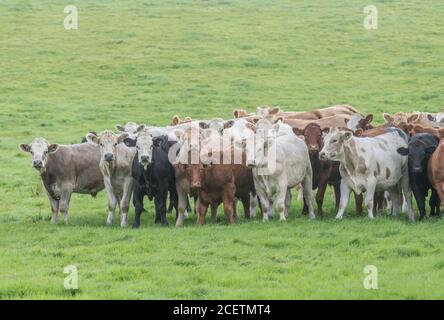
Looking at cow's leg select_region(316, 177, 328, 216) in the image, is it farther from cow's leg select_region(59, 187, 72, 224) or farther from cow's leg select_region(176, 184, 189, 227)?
cow's leg select_region(59, 187, 72, 224)

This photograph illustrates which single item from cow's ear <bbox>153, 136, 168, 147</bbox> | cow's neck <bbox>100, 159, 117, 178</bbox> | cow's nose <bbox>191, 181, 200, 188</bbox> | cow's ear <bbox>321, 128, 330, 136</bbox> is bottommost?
cow's nose <bbox>191, 181, 200, 188</bbox>

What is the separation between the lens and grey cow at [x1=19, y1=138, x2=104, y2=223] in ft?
56.2

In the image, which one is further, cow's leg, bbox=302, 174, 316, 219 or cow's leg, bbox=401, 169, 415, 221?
cow's leg, bbox=302, 174, 316, 219

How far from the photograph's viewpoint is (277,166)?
1652 cm

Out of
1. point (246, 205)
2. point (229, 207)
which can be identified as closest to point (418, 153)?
point (246, 205)

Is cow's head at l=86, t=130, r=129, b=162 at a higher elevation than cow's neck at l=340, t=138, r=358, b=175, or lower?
higher

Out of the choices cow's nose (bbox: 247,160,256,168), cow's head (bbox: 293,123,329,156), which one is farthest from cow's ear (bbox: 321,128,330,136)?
cow's nose (bbox: 247,160,256,168)

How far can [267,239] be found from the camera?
1466 centimetres

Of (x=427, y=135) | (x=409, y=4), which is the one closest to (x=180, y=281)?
(x=427, y=135)

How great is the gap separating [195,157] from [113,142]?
1.68 m

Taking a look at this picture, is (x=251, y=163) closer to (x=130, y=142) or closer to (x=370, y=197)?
(x=370, y=197)

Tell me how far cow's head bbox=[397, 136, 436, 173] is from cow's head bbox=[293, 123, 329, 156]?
187 cm
